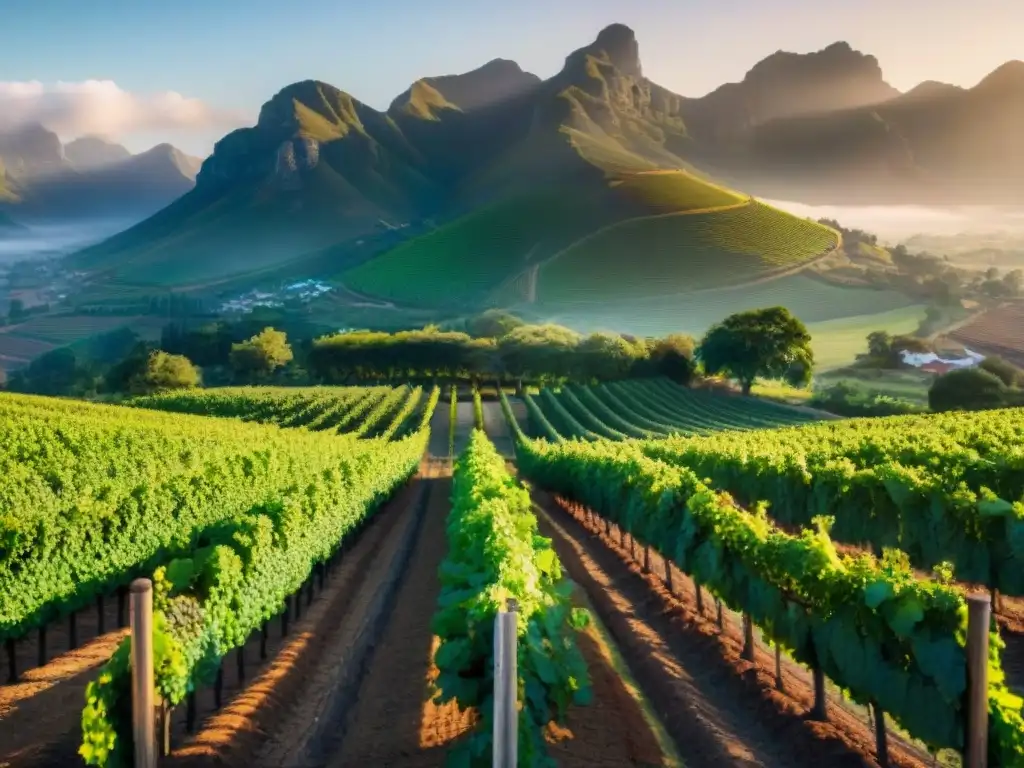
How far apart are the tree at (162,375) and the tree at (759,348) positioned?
53350 mm

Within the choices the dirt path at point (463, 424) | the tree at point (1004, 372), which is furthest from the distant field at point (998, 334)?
the dirt path at point (463, 424)

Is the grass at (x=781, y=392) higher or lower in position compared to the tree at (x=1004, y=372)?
lower

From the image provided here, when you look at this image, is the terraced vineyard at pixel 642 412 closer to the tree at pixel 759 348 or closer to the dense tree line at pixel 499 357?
the tree at pixel 759 348

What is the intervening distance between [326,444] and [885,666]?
31930 millimetres

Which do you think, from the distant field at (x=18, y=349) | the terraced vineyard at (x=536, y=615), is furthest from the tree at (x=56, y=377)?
the terraced vineyard at (x=536, y=615)

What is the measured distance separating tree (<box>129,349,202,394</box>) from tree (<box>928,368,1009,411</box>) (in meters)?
70.5

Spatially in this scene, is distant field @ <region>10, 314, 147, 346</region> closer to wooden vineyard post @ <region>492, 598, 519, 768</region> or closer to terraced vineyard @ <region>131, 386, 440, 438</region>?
terraced vineyard @ <region>131, 386, 440, 438</region>

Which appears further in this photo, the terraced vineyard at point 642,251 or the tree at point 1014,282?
the terraced vineyard at point 642,251

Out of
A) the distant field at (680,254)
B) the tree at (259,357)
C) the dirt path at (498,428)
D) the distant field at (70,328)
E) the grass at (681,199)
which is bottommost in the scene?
the dirt path at (498,428)

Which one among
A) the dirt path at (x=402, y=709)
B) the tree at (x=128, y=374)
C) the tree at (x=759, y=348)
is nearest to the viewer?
the dirt path at (x=402, y=709)

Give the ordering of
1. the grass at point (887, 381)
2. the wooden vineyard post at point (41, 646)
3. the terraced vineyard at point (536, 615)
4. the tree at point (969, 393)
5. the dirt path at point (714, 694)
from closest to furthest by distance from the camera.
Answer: the terraced vineyard at point (536, 615) → the dirt path at point (714, 694) → the wooden vineyard post at point (41, 646) → the tree at point (969, 393) → the grass at point (887, 381)

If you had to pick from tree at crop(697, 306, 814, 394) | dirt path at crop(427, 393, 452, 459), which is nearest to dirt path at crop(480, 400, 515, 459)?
dirt path at crop(427, 393, 452, 459)

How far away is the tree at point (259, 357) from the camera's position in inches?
4417

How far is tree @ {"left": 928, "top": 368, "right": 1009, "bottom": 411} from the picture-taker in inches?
2707
